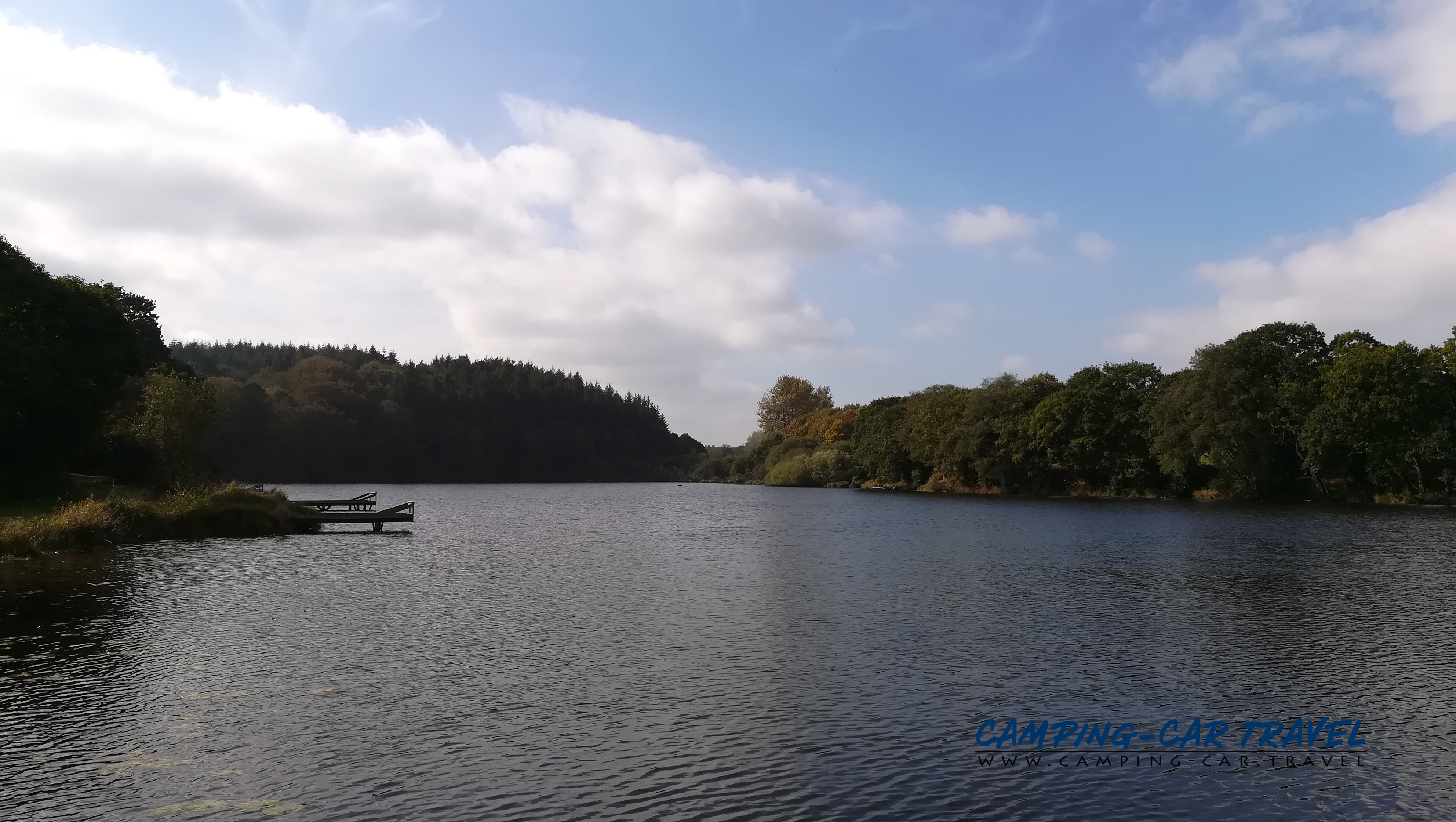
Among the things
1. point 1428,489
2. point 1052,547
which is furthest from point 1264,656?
point 1428,489

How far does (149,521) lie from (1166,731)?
152ft

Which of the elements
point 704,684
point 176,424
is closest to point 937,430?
point 176,424

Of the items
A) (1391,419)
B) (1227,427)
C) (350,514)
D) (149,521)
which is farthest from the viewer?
(1227,427)

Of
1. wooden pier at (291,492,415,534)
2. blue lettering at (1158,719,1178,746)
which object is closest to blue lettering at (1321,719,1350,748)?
blue lettering at (1158,719,1178,746)

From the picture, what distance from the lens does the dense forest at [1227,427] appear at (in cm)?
7406

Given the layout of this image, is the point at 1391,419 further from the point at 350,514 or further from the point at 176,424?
the point at 176,424

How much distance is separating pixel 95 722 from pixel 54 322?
154 feet

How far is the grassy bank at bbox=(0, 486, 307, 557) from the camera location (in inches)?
1436

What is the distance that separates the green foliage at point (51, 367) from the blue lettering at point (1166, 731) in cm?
5145

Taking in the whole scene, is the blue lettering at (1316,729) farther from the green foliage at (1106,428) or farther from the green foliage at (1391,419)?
the green foliage at (1106,428)

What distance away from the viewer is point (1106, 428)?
100m

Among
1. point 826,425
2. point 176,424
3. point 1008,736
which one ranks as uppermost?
point 826,425

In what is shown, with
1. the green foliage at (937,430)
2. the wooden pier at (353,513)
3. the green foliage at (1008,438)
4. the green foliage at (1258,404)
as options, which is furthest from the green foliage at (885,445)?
the wooden pier at (353,513)

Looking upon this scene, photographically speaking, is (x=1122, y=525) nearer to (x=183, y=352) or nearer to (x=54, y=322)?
(x=54, y=322)
